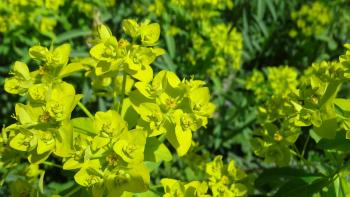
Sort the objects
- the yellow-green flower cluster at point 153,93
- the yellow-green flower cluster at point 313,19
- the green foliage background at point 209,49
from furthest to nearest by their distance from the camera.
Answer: the yellow-green flower cluster at point 313,19
the green foliage background at point 209,49
the yellow-green flower cluster at point 153,93

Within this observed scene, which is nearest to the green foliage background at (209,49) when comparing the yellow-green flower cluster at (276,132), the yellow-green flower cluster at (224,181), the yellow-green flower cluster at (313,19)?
the yellow-green flower cluster at (313,19)

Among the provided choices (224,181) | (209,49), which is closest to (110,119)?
(224,181)

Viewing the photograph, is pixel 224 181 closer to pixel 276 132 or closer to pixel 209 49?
pixel 276 132

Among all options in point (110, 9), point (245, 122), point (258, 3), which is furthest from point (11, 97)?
point (258, 3)

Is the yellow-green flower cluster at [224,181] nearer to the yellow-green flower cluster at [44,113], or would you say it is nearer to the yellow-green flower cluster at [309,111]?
the yellow-green flower cluster at [309,111]

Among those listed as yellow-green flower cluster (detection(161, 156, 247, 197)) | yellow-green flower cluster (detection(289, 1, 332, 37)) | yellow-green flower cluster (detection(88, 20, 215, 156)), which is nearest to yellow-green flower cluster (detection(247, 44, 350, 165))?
yellow-green flower cluster (detection(161, 156, 247, 197))

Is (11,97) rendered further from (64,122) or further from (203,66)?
(64,122)
